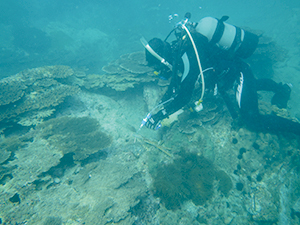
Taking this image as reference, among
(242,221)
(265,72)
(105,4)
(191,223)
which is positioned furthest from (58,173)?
(105,4)

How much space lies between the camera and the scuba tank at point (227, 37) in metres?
3.17

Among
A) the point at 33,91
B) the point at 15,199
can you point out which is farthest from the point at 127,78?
the point at 15,199

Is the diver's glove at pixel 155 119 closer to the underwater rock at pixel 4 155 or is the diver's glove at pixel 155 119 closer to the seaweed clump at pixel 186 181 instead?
the seaweed clump at pixel 186 181

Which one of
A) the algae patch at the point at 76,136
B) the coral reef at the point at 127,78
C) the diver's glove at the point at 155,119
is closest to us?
the diver's glove at the point at 155,119

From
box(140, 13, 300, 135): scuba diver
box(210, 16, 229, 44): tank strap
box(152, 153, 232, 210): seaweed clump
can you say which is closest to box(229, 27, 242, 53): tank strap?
box(140, 13, 300, 135): scuba diver

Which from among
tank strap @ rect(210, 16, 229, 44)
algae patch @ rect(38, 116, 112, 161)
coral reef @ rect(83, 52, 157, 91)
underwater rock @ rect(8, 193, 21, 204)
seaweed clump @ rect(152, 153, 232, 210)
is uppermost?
coral reef @ rect(83, 52, 157, 91)

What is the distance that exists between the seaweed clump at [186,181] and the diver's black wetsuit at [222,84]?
4.40ft

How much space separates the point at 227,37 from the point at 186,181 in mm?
3693

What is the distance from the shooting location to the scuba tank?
3.17 meters

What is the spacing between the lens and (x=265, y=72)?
29.8ft

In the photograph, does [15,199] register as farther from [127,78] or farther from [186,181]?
[127,78]

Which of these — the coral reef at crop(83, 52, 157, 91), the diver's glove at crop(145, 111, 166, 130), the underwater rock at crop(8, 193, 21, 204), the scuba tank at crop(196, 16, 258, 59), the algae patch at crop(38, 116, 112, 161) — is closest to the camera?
the underwater rock at crop(8, 193, 21, 204)

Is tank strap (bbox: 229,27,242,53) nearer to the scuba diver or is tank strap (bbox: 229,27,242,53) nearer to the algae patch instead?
the scuba diver

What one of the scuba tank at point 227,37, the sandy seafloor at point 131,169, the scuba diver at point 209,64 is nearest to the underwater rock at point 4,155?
the sandy seafloor at point 131,169
